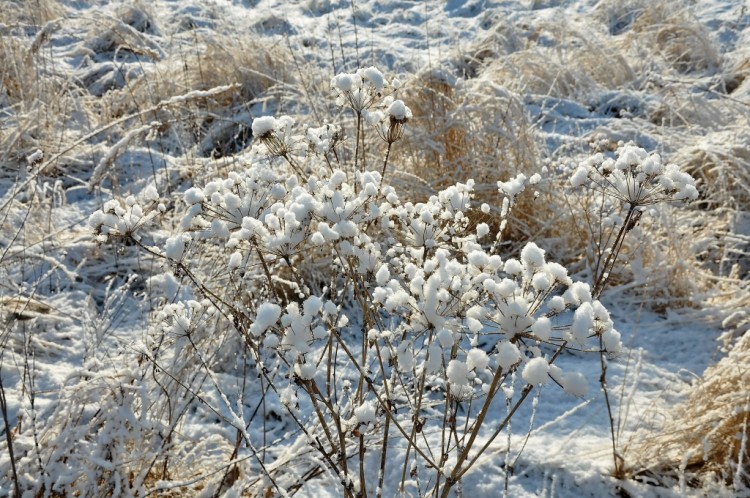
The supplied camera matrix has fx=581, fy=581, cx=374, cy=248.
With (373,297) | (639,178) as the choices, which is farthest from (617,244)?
(373,297)

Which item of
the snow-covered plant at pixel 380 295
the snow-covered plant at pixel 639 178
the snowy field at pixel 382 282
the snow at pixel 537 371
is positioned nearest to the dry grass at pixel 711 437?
the snowy field at pixel 382 282

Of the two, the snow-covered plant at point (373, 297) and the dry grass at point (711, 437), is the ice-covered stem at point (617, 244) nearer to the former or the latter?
the snow-covered plant at point (373, 297)

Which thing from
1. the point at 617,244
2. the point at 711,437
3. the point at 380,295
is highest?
the point at 380,295

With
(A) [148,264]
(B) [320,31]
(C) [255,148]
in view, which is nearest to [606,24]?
(B) [320,31]

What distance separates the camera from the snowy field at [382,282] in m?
0.92

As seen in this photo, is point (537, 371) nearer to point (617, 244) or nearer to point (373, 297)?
point (373, 297)

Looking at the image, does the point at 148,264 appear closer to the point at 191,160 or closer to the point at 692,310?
the point at 191,160

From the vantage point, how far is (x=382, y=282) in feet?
2.86

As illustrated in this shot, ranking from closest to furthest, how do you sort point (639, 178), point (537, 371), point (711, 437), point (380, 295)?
point (537, 371) → point (380, 295) → point (639, 178) → point (711, 437)

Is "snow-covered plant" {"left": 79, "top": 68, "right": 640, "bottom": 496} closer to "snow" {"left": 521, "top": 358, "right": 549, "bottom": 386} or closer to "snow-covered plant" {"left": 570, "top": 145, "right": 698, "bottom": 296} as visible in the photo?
"snow" {"left": 521, "top": 358, "right": 549, "bottom": 386}

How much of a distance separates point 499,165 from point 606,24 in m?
4.13

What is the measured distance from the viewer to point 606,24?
584cm

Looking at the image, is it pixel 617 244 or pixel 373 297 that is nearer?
pixel 373 297

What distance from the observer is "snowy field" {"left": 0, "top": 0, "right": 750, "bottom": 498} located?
3.03 feet
